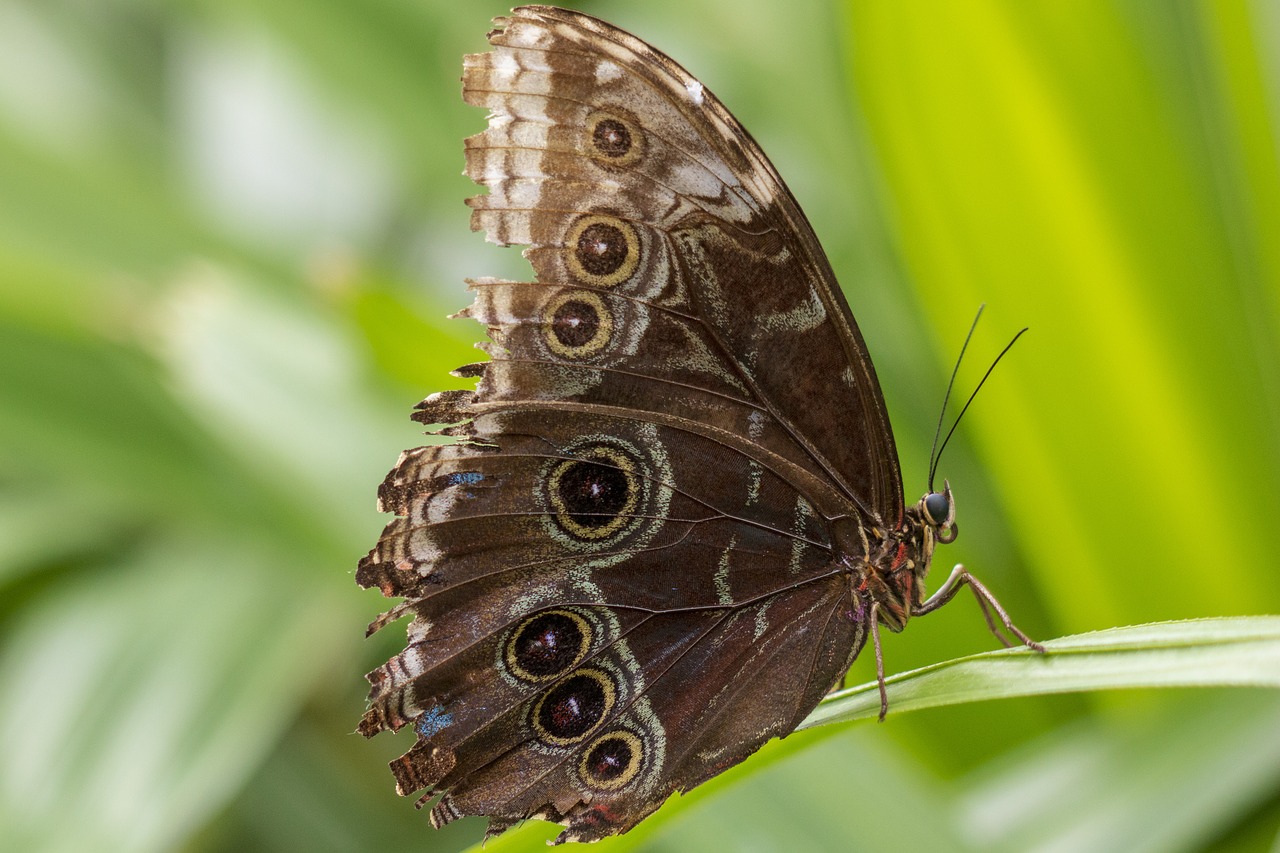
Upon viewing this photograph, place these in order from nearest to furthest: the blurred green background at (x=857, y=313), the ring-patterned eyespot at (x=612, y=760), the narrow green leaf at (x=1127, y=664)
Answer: the narrow green leaf at (x=1127, y=664) < the ring-patterned eyespot at (x=612, y=760) < the blurred green background at (x=857, y=313)

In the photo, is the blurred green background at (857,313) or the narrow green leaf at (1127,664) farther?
the blurred green background at (857,313)

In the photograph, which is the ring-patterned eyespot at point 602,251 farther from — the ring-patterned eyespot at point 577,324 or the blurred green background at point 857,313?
the blurred green background at point 857,313

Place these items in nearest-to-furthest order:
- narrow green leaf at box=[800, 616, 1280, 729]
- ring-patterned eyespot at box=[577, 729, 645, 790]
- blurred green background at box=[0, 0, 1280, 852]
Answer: narrow green leaf at box=[800, 616, 1280, 729]
ring-patterned eyespot at box=[577, 729, 645, 790]
blurred green background at box=[0, 0, 1280, 852]

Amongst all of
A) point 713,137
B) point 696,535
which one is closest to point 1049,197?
point 713,137

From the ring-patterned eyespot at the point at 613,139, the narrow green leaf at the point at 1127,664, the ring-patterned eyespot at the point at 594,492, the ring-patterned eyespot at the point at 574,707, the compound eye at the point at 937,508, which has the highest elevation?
the ring-patterned eyespot at the point at 613,139

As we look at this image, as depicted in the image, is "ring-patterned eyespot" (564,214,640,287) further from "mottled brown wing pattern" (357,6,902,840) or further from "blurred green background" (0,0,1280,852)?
"blurred green background" (0,0,1280,852)

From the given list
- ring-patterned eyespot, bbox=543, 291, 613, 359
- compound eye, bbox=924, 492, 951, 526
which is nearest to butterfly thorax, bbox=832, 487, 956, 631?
compound eye, bbox=924, 492, 951, 526

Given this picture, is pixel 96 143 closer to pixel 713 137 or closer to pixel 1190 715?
pixel 713 137

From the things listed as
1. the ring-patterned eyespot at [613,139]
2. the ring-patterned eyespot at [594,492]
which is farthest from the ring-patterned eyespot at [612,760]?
the ring-patterned eyespot at [613,139]
